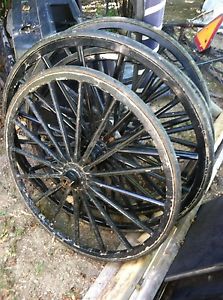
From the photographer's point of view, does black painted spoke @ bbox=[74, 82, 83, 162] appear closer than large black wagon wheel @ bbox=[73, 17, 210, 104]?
Yes

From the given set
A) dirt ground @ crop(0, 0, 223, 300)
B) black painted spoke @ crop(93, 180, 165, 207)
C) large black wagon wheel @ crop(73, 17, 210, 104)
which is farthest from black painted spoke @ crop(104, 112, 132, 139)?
dirt ground @ crop(0, 0, 223, 300)

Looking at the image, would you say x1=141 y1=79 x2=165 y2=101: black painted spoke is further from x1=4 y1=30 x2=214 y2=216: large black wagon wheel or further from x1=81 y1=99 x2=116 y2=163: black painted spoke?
x1=81 y1=99 x2=116 y2=163: black painted spoke

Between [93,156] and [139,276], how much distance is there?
0.69m

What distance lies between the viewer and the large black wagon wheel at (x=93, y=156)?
178 cm

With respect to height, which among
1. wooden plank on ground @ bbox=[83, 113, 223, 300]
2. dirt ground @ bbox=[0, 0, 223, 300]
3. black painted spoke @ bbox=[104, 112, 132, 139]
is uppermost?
black painted spoke @ bbox=[104, 112, 132, 139]

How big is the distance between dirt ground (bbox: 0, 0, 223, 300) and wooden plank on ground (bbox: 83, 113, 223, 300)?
6.1 inches

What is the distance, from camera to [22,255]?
8.01ft

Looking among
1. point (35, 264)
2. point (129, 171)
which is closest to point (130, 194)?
point (129, 171)

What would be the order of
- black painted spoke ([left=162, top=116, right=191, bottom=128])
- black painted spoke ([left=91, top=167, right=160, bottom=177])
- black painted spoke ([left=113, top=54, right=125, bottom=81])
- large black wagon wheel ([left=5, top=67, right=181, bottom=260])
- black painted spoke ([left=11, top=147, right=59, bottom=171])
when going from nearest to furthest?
large black wagon wheel ([left=5, top=67, right=181, bottom=260]) < black painted spoke ([left=91, top=167, right=160, bottom=177]) < black painted spoke ([left=113, top=54, right=125, bottom=81]) < black painted spoke ([left=11, top=147, right=59, bottom=171]) < black painted spoke ([left=162, top=116, right=191, bottom=128])

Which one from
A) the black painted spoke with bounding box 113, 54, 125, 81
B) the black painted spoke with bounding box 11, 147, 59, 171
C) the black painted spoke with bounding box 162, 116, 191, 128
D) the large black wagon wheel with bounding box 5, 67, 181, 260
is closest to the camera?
the large black wagon wheel with bounding box 5, 67, 181, 260

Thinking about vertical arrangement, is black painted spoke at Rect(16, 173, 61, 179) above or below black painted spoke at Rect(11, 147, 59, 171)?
below

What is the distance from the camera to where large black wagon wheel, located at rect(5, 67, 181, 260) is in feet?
5.82

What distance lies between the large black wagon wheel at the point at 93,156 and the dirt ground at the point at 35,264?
144 mm

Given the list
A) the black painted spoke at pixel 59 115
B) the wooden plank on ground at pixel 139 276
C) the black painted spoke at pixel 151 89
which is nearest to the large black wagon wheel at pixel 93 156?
the black painted spoke at pixel 59 115
